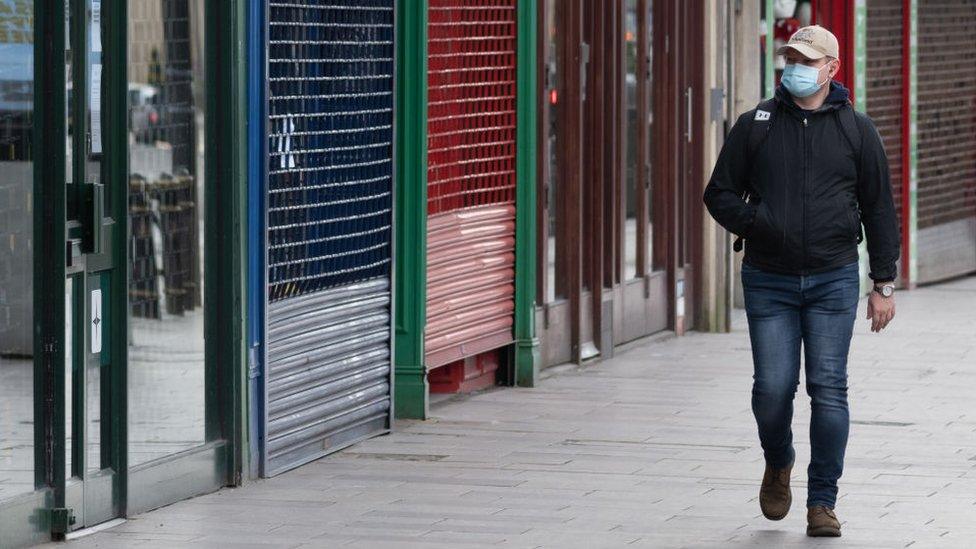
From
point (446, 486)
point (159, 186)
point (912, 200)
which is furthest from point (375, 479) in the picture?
point (912, 200)

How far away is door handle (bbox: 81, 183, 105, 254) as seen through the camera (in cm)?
675

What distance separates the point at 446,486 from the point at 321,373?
0.83 m

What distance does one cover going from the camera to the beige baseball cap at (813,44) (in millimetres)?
6809

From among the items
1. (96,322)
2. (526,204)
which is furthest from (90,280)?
(526,204)

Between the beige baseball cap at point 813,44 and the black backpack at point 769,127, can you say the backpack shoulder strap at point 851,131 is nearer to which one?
the black backpack at point 769,127

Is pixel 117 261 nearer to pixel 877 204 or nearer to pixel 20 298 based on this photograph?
pixel 20 298

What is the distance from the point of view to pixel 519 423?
31.2ft

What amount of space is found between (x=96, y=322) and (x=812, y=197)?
7.69 ft


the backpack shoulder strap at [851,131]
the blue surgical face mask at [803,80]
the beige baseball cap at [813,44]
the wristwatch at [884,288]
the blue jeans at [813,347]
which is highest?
the beige baseball cap at [813,44]

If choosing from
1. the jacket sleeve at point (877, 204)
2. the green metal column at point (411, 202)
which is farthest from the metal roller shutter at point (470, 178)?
the jacket sleeve at point (877, 204)

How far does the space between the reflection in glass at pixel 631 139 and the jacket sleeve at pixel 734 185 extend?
17.5 ft

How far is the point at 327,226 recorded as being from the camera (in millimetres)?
8500

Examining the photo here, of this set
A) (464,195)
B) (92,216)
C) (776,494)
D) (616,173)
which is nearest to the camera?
(92,216)

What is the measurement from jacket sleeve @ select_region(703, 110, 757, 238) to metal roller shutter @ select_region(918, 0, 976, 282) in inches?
405
